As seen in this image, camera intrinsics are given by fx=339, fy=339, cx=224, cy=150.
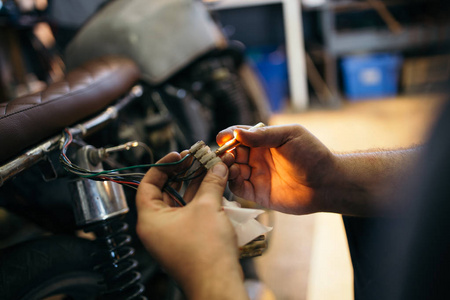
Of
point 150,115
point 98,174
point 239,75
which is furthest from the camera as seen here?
point 239,75

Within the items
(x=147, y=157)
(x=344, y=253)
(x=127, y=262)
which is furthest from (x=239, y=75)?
(x=127, y=262)

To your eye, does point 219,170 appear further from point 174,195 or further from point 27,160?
point 27,160

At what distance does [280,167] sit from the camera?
786 mm

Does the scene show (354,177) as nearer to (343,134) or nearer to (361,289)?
(361,289)

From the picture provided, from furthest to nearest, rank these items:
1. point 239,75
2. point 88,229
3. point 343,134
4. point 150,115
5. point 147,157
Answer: point 343,134
point 239,75
point 150,115
point 147,157
point 88,229

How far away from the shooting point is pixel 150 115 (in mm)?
1308

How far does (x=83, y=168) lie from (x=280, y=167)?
42cm

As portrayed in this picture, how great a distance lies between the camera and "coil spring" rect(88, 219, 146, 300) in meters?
0.70

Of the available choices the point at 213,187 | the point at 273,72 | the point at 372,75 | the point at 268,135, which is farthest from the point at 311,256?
the point at 372,75

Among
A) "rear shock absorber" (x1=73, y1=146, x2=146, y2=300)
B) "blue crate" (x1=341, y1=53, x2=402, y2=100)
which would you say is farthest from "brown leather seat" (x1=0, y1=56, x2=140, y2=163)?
"blue crate" (x1=341, y1=53, x2=402, y2=100)

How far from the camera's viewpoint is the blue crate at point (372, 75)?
3734mm

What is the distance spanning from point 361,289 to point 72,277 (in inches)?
24.2

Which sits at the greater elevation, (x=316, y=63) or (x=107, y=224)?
(x=316, y=63)

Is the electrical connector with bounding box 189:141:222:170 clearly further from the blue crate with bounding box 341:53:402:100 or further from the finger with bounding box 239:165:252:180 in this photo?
the blue crate with bounding box 341:53:402:100
